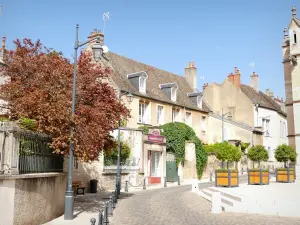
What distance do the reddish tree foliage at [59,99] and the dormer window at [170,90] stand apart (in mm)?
19503

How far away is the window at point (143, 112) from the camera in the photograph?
103ft

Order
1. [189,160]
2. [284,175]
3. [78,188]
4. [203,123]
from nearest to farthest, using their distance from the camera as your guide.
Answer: [78,188] < [284,175] < [189,160] < [203,123]

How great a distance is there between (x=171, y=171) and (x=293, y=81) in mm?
14435

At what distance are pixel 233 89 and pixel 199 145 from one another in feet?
46.9

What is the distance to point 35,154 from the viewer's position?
11445mm

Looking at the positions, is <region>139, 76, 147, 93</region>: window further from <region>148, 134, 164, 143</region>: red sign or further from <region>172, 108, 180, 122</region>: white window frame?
<region>148, 134, 164, 143</region>: red sign

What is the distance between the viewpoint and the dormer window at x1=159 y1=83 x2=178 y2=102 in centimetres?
3500

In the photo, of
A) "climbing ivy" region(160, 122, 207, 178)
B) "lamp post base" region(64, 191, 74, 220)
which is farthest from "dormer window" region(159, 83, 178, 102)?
"lamp post base" region(64, 191, 74, 220)

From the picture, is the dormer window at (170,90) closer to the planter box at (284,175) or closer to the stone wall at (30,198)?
the planter box at (284,175)

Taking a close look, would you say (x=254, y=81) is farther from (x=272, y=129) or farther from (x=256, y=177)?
(x=256, y=177)

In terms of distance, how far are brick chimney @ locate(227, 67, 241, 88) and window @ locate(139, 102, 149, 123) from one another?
17103mm

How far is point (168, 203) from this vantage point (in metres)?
16.6

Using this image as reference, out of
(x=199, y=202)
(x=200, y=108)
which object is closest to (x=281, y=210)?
(x=199, y=202)

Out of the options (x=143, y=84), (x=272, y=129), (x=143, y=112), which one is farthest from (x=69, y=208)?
(x=272, y=129)
